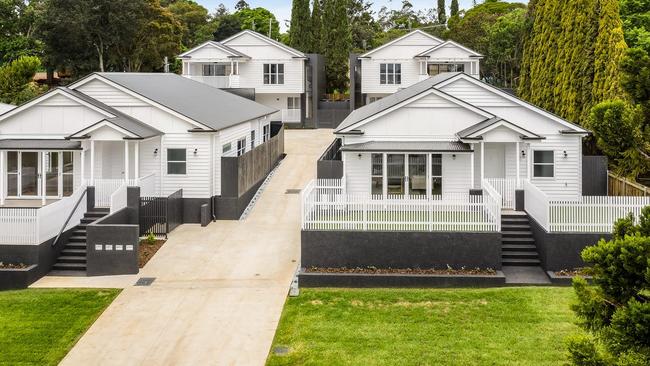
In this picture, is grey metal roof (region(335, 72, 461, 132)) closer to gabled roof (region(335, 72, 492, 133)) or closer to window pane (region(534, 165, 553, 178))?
gabled roof (region(335, 72, 492, 133))

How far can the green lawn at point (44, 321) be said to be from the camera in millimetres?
11992

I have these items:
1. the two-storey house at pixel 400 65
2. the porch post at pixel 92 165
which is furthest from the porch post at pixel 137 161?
the two-storey house at pixel 400 65

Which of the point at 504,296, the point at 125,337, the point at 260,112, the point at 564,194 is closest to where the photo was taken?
the point at 125,337

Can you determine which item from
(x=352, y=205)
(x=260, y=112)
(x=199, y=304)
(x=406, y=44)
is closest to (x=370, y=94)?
(x=406, y=44)

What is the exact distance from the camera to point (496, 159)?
76.0ft

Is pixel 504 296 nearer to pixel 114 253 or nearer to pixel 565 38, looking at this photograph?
pixel 114 253

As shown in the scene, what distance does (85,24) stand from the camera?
52.5 meters

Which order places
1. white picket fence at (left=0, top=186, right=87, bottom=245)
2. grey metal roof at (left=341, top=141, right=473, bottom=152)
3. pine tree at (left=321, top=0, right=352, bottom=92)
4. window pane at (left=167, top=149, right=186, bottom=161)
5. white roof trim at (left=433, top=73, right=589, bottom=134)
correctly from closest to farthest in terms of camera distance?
1. white picket fence at (left=0, top=186, right=87, bottom=245)
2. grey metal roof at (left=341, top=141, right=473, bottom=152)
3. white roof trim at (left=433, top=73, right=589, bottom=134)
4. window pane at (left=167, top=149, right=186, bottom=161)
5. pine tree at (left=321, top=0, right=352, bottom=92)

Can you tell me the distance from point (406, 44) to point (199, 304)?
127 feet

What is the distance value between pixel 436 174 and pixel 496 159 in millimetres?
2664

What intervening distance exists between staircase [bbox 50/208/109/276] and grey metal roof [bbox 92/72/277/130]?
249 inches

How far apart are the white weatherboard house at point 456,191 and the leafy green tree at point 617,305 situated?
378 inches

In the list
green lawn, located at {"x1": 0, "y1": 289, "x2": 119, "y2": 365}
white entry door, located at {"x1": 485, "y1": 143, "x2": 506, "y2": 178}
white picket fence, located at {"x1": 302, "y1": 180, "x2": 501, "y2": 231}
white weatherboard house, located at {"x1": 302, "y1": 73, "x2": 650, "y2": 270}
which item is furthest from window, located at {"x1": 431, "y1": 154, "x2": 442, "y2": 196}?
green lawn, located at {"x1": 0, "y1": 289, "x2": 119, "y2": 365}

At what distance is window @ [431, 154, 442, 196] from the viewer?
2236 cm
